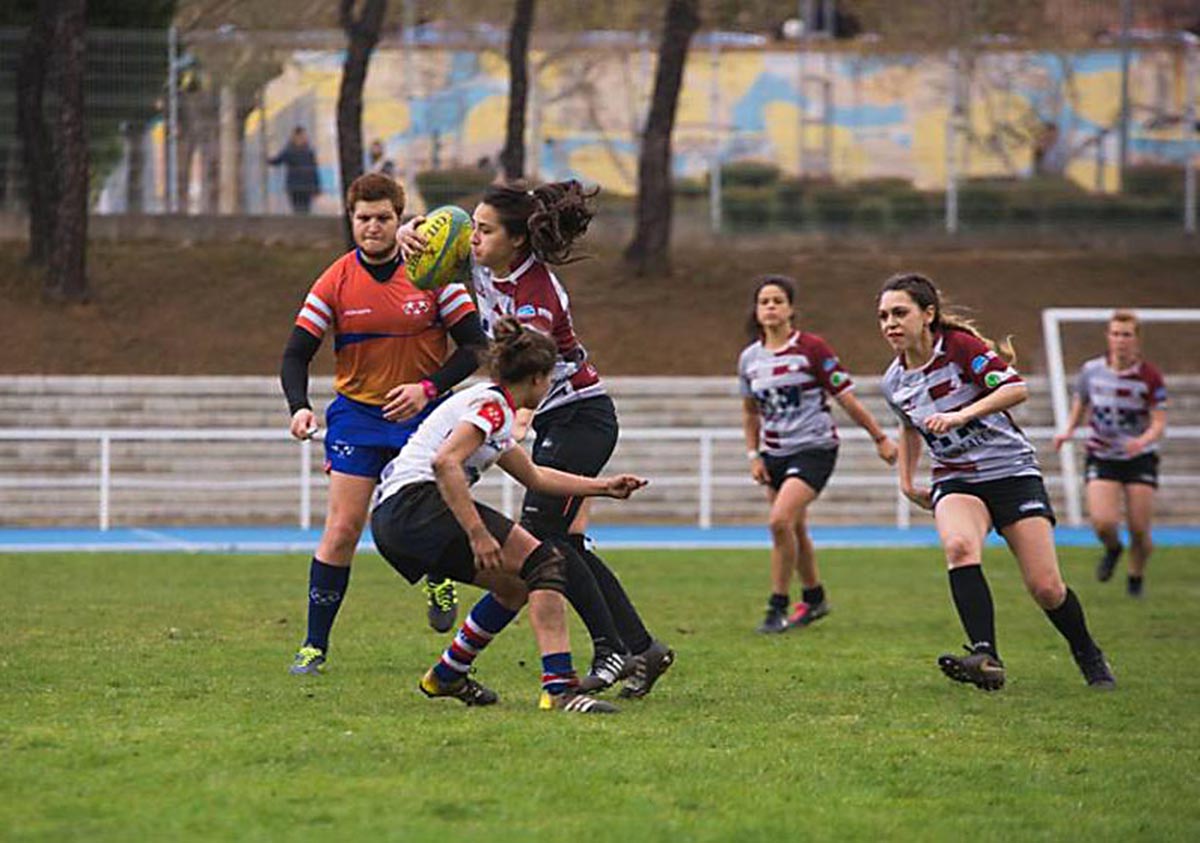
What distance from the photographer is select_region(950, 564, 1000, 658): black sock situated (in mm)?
9414

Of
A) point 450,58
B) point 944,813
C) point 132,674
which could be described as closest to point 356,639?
point 132,674

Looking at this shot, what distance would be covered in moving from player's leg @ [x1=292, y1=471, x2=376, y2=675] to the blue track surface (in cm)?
976

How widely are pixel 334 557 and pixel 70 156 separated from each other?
19.5 m

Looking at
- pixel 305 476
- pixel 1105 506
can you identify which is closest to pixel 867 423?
pixel 1105 506

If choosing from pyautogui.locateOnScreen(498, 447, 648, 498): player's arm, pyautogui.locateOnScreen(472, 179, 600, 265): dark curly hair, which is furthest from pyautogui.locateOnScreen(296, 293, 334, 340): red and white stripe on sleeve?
pyautogui.locateOnScreen(498, 447, 648, 498): player's arm

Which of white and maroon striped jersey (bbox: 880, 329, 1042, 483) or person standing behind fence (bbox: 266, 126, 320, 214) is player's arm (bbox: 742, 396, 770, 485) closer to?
white and maroon striped jersey (bbox: 880, 329, 1042, 483)

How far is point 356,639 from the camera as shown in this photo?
1129cm

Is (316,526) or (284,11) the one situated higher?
(284,11)

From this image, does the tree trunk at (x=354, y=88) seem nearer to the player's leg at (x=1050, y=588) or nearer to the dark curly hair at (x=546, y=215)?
the player's leg at (x=1050, y=588)

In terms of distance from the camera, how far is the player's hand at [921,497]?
32.0ft

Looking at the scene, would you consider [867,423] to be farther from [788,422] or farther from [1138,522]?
[1138,522]

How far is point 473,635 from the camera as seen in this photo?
830 cm

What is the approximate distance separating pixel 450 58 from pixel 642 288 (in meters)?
5.95

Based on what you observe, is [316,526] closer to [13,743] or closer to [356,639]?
[356,639]
